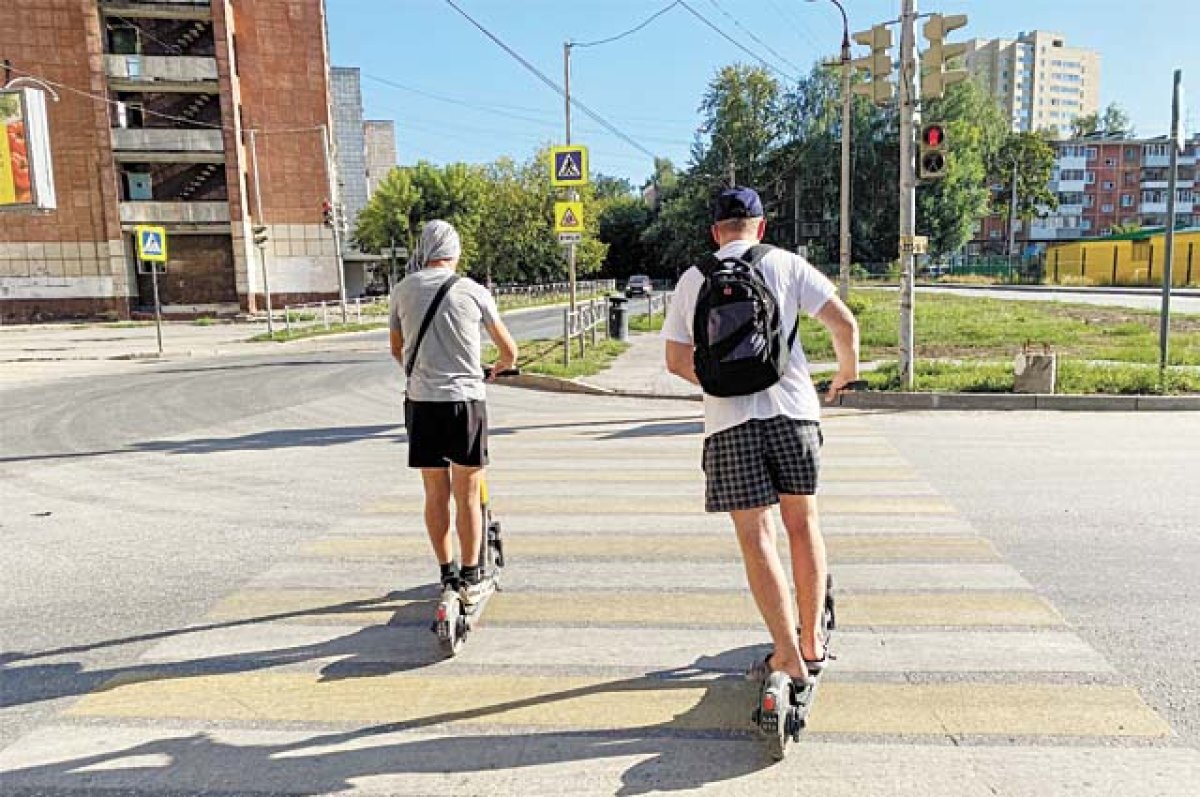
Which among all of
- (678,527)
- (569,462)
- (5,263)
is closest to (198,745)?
(678,527)

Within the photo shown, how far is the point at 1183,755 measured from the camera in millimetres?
2709

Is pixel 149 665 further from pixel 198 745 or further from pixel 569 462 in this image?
pixel 569 462

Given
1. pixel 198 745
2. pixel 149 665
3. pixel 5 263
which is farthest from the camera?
pixel 5 263

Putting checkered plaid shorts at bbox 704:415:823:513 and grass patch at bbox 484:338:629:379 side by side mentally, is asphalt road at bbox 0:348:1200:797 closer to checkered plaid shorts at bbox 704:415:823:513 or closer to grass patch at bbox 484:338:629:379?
checkered plaid shorts at bbox 704:415:823:513

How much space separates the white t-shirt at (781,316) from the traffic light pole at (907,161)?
9024mm

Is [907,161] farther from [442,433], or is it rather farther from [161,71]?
[161,71]

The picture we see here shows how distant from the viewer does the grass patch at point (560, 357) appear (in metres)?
14.3

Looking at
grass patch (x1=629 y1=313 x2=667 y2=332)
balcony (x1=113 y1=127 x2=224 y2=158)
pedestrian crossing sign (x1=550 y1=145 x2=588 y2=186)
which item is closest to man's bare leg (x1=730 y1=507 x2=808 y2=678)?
pedestrian crossing sign (x1=550 y1=145 x2=588 y2=186)

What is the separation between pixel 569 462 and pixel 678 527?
231cm

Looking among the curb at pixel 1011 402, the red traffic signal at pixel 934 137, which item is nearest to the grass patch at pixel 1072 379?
the curb at pixel 1011 402

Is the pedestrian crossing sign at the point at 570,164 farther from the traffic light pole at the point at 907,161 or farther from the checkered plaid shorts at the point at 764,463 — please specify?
the checkered plaid shorts at the point at 764,463

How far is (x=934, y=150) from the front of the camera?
10.8 metres

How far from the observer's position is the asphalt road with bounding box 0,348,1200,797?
2736mm

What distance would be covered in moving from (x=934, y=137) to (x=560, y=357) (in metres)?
8.32
